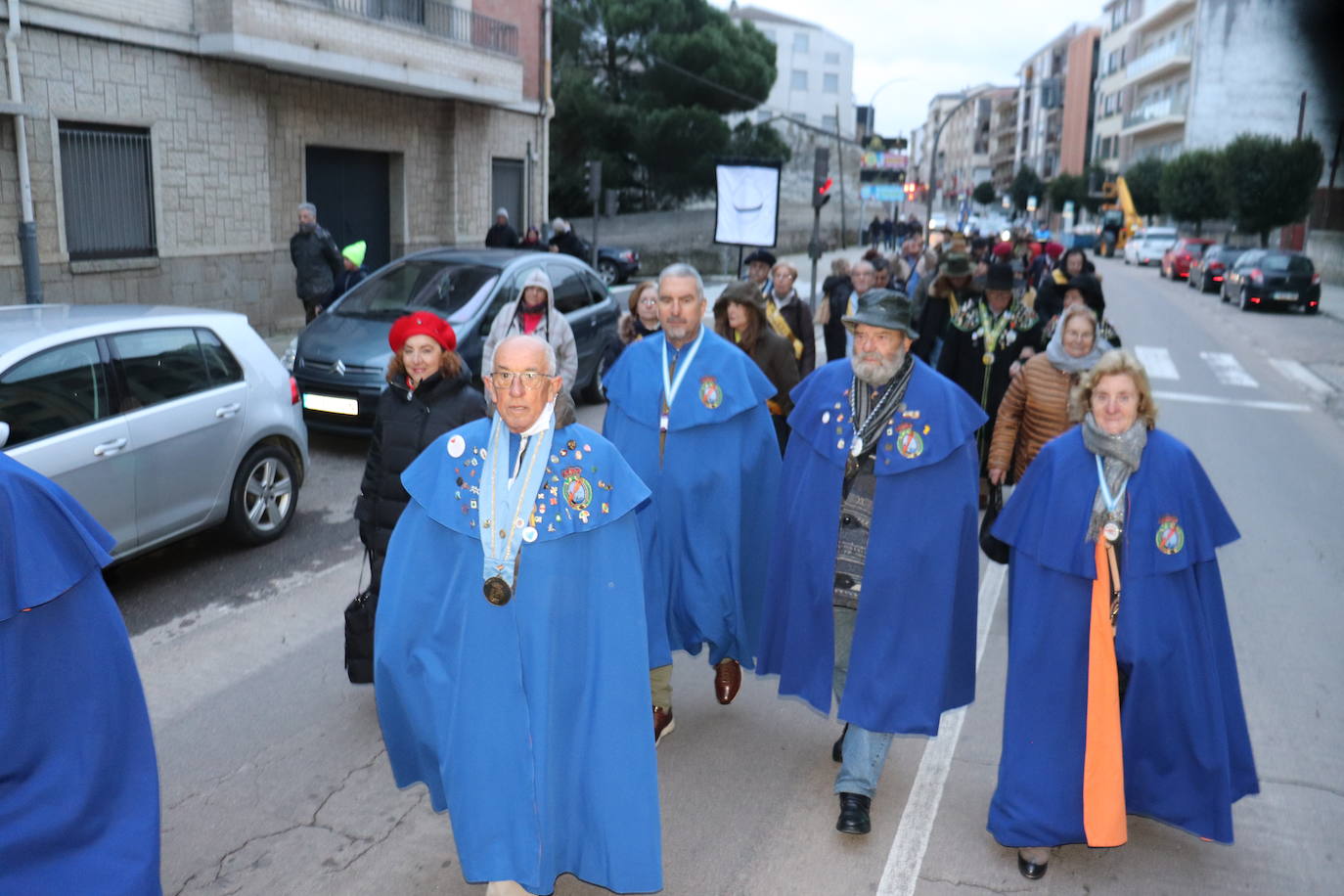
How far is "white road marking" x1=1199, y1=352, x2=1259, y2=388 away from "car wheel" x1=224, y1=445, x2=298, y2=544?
13.4 meters

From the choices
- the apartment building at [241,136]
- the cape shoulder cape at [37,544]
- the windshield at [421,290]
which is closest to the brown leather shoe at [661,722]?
the cape shoulder cape at [37,544]

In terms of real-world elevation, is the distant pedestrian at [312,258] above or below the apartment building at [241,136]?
below

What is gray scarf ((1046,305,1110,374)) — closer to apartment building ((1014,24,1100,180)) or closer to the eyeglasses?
the eyeglasses

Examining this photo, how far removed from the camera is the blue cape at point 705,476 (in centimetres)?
530

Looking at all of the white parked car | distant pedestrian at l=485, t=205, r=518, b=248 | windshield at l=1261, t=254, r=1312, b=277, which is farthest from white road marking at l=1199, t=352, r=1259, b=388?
the white parked car

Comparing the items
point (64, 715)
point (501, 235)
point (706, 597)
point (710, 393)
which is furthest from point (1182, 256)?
point (64, 715)

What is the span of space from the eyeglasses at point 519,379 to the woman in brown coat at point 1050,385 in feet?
12.6

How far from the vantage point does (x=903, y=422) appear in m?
4.55

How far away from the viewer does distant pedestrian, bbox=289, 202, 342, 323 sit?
15.0 metres

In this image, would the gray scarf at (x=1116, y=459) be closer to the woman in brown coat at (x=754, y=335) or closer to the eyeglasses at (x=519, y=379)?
the eyeglasses at (x=519, y=379)

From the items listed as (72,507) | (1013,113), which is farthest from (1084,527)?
(1013,113)

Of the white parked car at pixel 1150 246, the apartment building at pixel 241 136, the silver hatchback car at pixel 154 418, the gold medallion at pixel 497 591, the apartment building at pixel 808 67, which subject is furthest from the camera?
the apartment building at pixel 808 67

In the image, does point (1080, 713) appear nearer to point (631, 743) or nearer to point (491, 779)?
point (631, 743)

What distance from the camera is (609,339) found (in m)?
13.2
